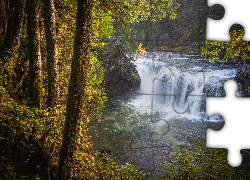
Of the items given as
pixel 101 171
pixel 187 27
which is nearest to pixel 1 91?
pixel 101 171

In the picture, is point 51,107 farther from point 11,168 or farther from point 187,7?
point 187,7

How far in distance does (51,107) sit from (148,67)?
12648 mm

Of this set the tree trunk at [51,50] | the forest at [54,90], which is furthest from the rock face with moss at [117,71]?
the tree trunk at [51,50]

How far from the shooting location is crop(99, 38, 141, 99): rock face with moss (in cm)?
1492

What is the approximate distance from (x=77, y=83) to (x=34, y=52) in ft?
7.37

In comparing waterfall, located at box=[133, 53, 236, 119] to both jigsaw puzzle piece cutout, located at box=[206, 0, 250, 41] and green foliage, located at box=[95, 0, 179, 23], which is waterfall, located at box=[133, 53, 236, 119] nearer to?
green foliage, located at box=[95, 0, 179, 23]

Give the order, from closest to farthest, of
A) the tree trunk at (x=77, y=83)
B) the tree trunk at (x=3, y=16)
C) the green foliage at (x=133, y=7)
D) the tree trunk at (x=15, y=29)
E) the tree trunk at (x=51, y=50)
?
the tree trunk at (x=77, y=83), the tree trunk at (x=51, y=50), the green foliage at (x=133, y=7), the tree trunk at (x=15, y=29), the tree trunk at (x=3, y=16)

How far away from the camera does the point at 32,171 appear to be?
461 centimetres

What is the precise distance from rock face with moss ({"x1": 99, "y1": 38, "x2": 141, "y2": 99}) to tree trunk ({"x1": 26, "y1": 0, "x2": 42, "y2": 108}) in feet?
30.8

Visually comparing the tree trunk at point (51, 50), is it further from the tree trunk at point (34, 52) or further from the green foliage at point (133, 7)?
the green foliage at point (133, 7)

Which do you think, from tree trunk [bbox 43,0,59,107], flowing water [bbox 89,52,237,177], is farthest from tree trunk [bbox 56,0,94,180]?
flowing water [bbox 89,52,237,177]

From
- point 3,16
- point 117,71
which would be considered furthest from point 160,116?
point 3,16

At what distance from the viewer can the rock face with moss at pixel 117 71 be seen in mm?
14922

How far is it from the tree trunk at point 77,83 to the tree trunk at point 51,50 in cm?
160
